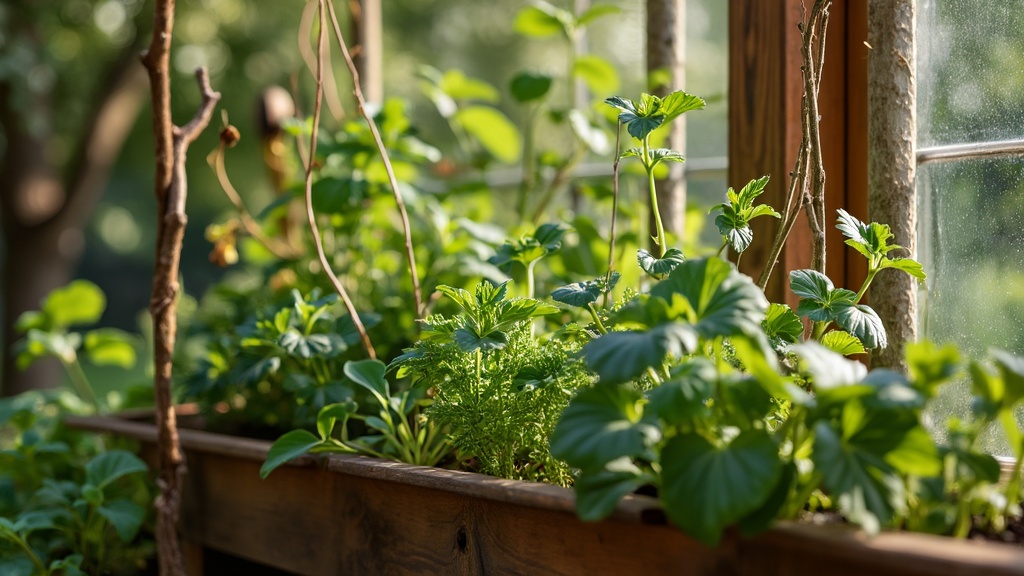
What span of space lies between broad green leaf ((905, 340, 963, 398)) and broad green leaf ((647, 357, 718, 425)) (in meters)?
0.15

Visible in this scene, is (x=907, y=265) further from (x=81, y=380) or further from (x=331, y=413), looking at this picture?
(x=81, y=380)

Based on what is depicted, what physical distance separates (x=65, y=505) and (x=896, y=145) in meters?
1.35

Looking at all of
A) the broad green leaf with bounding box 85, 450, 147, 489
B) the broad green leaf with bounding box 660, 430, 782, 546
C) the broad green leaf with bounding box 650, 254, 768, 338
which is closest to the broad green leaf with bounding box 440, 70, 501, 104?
the broad green leaf with bounding box 85, 450, 147, 489

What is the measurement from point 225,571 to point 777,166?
117cm

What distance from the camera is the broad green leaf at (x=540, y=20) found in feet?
5.32

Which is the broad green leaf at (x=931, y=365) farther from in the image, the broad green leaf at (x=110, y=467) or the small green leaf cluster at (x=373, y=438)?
the broad green leaf at (x=110, y=467)

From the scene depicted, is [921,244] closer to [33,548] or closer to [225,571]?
[225,571]

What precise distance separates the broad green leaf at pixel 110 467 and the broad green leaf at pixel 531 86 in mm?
913

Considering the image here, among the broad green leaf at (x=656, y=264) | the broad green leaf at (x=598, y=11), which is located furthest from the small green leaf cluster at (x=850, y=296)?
the broad green leaf at (x=598, y=11)

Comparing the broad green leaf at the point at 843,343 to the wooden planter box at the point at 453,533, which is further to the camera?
the broad green leaf at the point at 843,343

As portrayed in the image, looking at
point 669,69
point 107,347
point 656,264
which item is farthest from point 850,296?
point 107,347

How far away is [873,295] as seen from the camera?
110 cm

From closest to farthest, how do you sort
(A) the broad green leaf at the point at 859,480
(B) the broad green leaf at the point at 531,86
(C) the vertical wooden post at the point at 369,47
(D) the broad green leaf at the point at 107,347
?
(A) the broad green leaf at the point at 859,480 → (B) the broad green leaf at the point at 531,86 → (D) the broad green leaf at the point at 107,347 → (C) the vertical wooden post at the point at 369,47

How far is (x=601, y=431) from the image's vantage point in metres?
0.69
